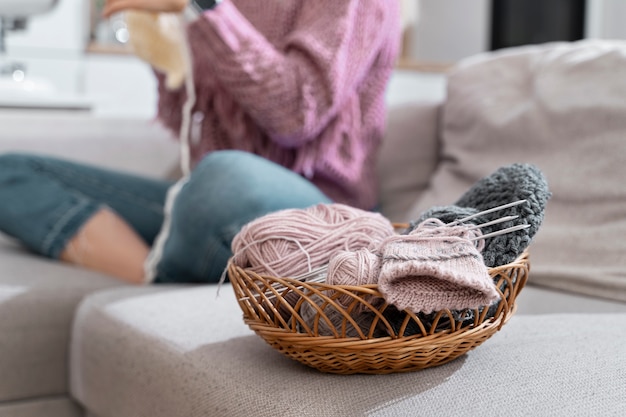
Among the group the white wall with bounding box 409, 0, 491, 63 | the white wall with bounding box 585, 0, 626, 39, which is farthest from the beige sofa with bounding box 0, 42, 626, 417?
the white wall with bounding box 409, 0, 491, 63

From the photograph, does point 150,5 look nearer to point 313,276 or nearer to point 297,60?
point 297,60

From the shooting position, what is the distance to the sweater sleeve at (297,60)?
44.3 inches

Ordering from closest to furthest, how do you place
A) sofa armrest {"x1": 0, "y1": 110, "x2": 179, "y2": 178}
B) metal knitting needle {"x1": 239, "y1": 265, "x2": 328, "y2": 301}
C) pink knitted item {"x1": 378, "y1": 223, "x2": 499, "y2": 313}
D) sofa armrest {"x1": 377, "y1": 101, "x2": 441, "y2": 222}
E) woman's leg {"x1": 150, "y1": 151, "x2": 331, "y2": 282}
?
pink knitted item {"x1": 378, "y1": 223, "x2": 499, "y2": 313} < metal knitting needle {"x1": 239, "y1": 265, "x2": 328, "y2": 301} < woman's leg {"x1": 150, "y1": 151, "x2": 331, "y2": 282} < sofa armrest {"x1": 377, "y1": 101, "x2": 441, "y2": 222} < sofa armrest {"x1": 0, "y1": 110, "x2": 179, "y2": 178}

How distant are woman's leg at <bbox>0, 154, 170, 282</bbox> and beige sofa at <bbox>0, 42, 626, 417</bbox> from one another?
1.8 inches

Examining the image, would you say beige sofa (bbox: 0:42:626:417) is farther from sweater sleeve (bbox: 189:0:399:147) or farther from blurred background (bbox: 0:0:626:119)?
blurred background (bbox: 0:0:626:119)

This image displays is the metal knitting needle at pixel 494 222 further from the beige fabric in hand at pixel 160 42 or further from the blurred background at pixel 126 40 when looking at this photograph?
the blurred background at pixel 126 40

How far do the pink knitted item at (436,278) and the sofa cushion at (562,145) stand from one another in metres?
0.48

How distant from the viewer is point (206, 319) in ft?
2.81

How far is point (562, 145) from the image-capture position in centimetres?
111

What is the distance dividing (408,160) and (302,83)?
35 centimetres

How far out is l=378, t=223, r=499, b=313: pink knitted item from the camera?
1.80 ft

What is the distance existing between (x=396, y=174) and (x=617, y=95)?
0.45 meters

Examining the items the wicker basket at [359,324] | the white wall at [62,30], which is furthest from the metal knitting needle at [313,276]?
the white wall at [62,30]

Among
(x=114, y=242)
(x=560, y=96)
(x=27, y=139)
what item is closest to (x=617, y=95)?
(x=560, y=96)
